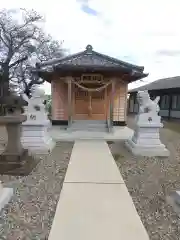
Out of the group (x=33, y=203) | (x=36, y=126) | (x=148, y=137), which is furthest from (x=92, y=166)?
(x=36, y=126)

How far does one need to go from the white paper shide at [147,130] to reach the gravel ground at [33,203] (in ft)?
8.55

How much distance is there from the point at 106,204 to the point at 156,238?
Result: 0.93 m

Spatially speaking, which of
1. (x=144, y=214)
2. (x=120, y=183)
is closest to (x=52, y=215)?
(x=144, y=214)

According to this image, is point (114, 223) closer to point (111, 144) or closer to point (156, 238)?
point (156, 238)

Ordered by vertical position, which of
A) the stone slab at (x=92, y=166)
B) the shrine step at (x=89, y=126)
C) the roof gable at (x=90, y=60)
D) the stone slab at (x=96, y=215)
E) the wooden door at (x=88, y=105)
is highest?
the roof gable at (x=90, y=60)

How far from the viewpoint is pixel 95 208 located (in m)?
3.32

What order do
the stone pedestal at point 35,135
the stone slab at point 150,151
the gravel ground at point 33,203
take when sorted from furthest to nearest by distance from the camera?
1. the stone pedestal at point 35,135
2. the stone slab at point 150,151
3. the gravel ground at point 33,203

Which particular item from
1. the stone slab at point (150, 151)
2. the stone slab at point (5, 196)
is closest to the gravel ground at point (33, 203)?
the stone slab at point (5, 196)

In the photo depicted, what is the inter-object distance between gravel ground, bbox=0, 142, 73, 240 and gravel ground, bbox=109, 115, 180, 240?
135cm

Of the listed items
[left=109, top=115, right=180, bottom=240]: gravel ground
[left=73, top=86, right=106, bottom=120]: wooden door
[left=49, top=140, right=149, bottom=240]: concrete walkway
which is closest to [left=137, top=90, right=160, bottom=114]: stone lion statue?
[left=109, top=115, right=180, bottom=240]: gravel ground

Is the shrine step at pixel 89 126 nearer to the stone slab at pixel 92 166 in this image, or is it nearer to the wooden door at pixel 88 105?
the wooden door at pixel 88 105

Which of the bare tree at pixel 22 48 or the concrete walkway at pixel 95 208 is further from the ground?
the bare tree at pixel 22 48

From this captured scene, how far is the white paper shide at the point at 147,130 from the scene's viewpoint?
22.8ft

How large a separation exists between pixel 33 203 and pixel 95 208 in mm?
1010
